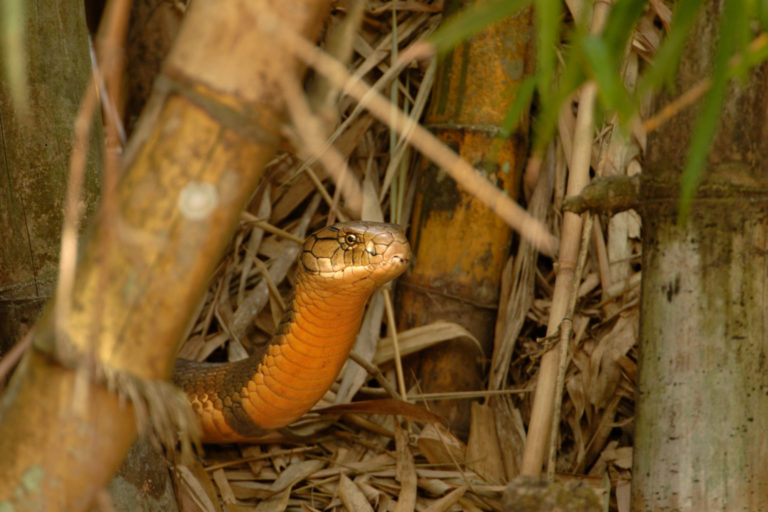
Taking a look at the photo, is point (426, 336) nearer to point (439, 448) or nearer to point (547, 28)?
point (439, 448)

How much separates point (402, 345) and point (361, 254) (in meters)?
0.65

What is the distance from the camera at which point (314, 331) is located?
2.16 metres

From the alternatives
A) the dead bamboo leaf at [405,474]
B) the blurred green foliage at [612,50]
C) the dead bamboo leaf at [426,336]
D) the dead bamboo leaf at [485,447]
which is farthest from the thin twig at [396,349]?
the blurred green foliage at [612,50]

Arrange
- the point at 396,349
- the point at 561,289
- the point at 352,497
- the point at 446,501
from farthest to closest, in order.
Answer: the point at 396,349 → the point at 352,497 → the point at 446,501 → the point at 561,289

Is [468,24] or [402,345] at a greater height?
[468,24]

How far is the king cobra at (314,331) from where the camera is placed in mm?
2059

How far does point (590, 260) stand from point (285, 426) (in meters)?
1.29

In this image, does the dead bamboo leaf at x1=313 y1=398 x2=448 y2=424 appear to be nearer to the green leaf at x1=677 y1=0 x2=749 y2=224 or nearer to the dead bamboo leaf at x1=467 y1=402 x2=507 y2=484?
the dead bamboo leaf at x1=467 y1=402 x2=507 y2=484

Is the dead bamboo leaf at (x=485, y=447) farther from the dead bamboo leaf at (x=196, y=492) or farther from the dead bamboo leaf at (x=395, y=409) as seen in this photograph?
the dead bamboo leaf at (x=196, y=492)

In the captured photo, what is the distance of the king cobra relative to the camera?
2.06 m

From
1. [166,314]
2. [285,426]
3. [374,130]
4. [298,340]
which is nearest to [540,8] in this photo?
[166,314]

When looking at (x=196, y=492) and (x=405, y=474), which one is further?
(x=405, y=474)

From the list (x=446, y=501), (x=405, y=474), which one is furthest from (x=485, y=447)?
(x=446, y=501)

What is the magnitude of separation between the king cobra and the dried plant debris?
0.17 meters
